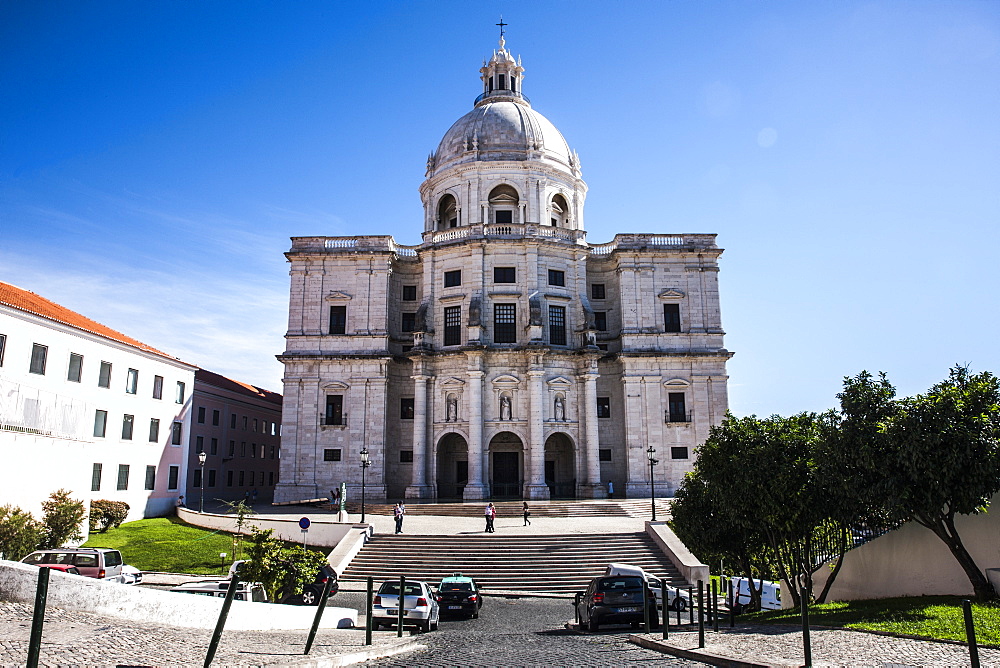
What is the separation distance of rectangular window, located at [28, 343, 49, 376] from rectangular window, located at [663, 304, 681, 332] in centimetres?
3489

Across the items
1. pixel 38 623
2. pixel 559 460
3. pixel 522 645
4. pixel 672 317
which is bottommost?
pixel 522 645

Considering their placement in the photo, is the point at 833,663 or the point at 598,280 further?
the point at 598,280

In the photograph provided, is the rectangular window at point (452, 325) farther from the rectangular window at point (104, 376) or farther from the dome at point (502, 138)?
the rectangular window at point (104, 376)

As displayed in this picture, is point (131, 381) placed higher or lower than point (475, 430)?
higher

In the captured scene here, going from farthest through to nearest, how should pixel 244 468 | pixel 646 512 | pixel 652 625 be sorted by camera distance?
pixel 244 468 < pixel 646 512 < pixel 652 625

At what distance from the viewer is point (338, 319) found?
4762 cm

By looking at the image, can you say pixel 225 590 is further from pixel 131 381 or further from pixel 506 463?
pixel 506 463

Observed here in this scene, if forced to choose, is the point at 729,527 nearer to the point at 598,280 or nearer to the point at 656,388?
the point at 656,388

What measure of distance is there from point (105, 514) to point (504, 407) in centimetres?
2229

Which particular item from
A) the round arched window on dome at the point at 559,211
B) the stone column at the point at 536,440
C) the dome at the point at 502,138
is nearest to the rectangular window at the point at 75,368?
the stone column at the point at 536,440

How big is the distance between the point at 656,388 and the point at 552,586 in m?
22.2

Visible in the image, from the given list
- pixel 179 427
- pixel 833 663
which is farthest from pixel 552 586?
pixel 179 427

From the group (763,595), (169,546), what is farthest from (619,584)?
(169,546)

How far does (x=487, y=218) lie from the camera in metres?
50.1
